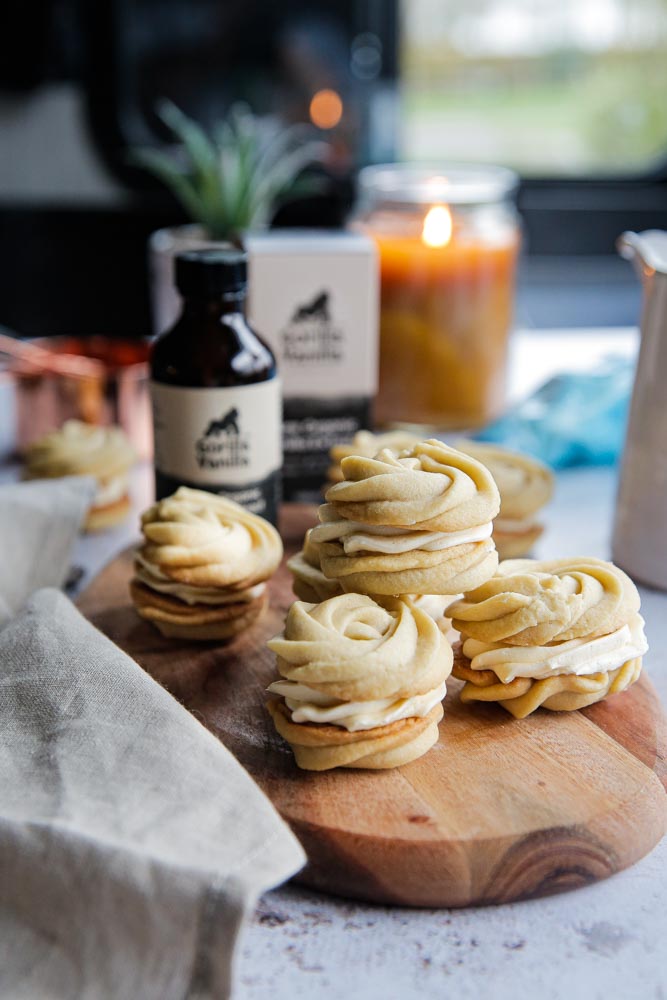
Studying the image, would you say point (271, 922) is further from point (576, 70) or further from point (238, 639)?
point (576, 70)

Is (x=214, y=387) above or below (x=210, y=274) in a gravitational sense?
below

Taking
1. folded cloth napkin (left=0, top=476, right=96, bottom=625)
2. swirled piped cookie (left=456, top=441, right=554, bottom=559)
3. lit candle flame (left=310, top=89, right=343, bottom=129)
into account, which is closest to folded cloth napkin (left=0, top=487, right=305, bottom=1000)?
folded cloth napkin (left=0, top=476, right=96, bottom=625)

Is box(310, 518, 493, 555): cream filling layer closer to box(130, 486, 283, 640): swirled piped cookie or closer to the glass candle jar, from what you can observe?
box(130, 486, 283, 640): swirled piped cookie

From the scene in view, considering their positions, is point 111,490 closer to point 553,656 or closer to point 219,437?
point 219,437

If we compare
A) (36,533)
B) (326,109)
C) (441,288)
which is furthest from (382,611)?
(326,109)

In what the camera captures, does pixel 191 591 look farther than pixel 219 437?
No

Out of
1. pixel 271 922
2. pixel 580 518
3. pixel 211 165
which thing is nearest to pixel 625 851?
pixel 271 922

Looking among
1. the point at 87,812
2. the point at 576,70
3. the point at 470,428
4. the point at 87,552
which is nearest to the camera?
the point at 87,812
